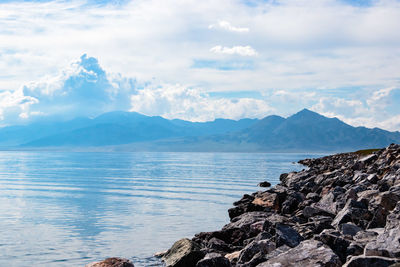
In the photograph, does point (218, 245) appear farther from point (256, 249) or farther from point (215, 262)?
point (256, 249)

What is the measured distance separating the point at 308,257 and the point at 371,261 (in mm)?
1818

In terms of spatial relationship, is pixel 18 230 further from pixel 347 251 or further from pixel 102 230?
pixel 347 251

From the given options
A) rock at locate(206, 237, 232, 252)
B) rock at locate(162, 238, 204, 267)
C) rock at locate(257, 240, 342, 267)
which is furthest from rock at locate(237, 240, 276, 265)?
rock at locate(206, 237, 232, 252)

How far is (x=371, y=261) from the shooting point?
33.7 ft

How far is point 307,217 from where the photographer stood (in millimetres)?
21094

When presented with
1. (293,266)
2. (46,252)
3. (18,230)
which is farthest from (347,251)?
(18,230)

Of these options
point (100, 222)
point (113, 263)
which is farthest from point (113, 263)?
point (100, 222)

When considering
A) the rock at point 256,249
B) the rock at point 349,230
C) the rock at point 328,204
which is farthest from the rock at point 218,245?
the rock at point 328,204

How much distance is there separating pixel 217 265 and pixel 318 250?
3.98m

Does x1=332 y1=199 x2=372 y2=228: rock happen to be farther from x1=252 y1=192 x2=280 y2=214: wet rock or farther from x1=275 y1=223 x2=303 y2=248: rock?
x1=252 y1=192 x2=280 y2=214: wet rock

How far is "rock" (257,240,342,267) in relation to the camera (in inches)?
446

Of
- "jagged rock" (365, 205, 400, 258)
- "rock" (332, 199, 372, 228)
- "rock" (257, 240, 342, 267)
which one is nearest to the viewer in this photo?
"jagged rock" (365, 205, 400, 258)

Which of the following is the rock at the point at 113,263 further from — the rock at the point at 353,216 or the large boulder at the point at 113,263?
the rock at the point at 353,216

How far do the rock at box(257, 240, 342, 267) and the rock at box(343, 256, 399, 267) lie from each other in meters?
0.91
